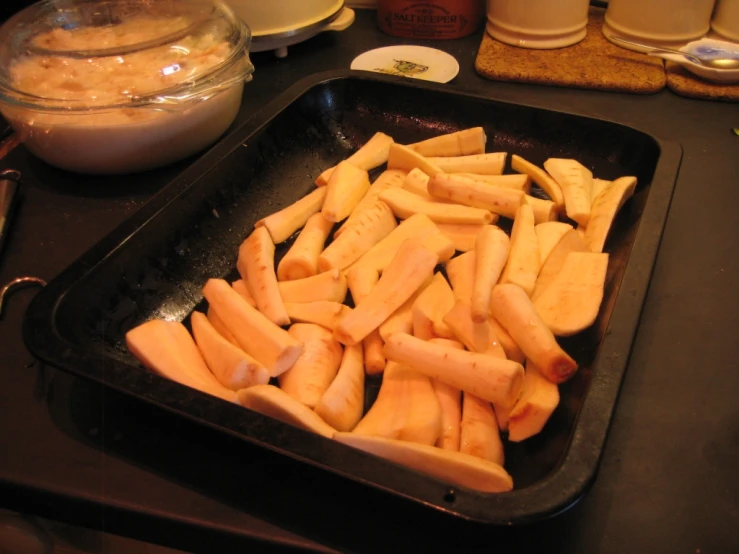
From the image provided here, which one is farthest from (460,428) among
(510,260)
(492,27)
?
(492,27)

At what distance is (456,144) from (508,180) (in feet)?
0.34

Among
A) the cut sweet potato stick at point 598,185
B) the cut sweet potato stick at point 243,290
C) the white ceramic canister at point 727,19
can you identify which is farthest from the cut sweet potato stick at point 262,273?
the white ceramic canister at point 727,19

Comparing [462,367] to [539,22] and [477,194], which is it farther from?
[539,22]

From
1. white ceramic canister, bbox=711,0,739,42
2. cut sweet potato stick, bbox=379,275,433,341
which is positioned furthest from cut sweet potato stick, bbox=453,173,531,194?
white ceramic canister, bbox=711,0,739,42

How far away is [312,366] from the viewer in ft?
2.12

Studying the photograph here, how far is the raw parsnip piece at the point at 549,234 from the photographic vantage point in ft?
2.50

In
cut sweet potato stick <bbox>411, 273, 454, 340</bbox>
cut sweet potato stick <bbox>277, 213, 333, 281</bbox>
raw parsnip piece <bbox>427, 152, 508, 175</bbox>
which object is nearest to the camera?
cut sweet potato stick <bbox>411, 273, 454, 340</bbox>

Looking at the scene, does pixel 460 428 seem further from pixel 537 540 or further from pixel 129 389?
pixel 129 389

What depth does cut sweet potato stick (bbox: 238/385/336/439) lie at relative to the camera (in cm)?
54

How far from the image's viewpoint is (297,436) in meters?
0.49

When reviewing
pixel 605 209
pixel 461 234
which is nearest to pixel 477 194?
pixel 461 234

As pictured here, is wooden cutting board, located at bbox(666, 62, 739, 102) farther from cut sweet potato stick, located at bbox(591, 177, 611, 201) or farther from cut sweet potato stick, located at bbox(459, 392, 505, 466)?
cut sweet potato stick, located at bbox(459, 392, 505, 466)

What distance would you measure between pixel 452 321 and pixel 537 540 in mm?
230

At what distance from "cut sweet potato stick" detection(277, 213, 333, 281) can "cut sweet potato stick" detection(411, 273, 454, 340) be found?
0.16 meters
